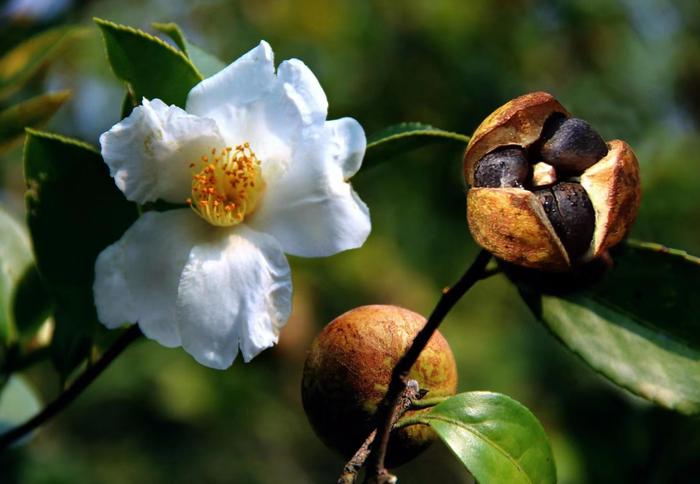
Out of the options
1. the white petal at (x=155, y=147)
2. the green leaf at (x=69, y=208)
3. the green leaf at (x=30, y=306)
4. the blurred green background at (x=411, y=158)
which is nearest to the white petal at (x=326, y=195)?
the white petal at (x=155, y=147)

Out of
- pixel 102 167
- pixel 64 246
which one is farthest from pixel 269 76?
pixel 64 246

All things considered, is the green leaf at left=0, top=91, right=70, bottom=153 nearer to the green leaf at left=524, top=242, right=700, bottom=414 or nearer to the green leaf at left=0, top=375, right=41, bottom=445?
the green leaf at left=0, top=375, right=41, bottom=445

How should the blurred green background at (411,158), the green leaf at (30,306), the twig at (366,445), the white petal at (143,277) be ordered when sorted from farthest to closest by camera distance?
the blurred green background at (411,158)
the green leaf at (30,306)
the white petal at (143,277)
the twig at (366,445)

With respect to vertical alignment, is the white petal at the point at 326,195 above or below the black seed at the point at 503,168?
below

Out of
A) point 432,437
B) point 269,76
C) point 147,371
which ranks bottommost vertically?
point 147,371

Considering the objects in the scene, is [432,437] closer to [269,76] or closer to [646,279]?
[646,279]

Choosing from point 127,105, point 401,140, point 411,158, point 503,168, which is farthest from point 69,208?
point 411,158

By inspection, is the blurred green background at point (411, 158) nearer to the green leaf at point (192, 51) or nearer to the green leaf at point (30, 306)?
the green leaf at point (30, 306)

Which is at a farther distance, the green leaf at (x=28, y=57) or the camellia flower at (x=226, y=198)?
the green leaf at (x=28, y=57)

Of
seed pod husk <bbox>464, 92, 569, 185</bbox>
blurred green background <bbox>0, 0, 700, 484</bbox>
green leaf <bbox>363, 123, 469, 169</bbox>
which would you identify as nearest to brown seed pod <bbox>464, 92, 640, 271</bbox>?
seed pod husk <bbox>464, 92, 569, 185</bbox>
